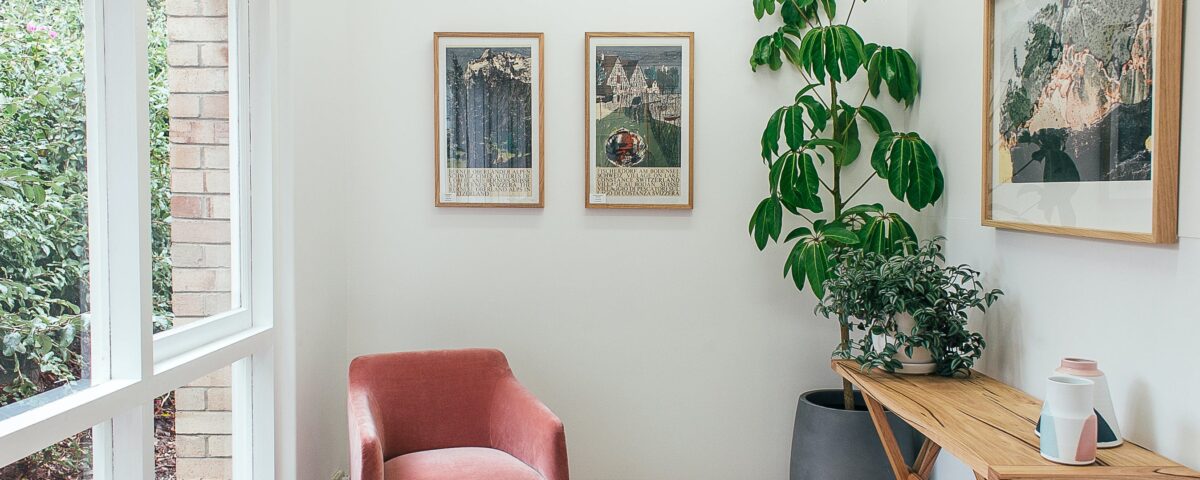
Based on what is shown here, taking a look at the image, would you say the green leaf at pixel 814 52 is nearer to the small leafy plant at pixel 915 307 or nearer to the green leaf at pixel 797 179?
the green leaf at pixel 797 179

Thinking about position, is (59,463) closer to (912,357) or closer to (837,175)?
(912,357)

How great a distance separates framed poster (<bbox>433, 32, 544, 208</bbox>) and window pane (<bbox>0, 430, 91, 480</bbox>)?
1646 millimetres

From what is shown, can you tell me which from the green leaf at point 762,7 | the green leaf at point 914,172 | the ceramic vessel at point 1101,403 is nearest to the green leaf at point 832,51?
the green leaf at point 762,7

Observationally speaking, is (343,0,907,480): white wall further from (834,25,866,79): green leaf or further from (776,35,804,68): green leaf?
(834,25,866,79): green leaf

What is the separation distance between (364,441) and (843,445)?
61.2 inches

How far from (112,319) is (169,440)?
405 millimetres

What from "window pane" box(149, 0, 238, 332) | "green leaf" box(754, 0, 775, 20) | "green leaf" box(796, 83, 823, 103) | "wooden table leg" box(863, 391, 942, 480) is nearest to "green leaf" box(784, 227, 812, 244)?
"green leaf" box(796, 83, 823, 103)

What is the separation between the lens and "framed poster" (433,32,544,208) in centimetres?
315

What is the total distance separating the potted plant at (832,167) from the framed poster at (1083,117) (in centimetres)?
40

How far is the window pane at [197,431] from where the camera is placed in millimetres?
Answer: 2051

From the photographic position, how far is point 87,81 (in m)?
1.75

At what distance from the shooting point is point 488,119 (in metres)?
3.17

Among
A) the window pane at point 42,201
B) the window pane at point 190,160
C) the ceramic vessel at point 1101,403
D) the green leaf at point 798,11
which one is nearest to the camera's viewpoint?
the window pane at point 42,201

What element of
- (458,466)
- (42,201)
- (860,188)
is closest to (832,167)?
(860,188)
